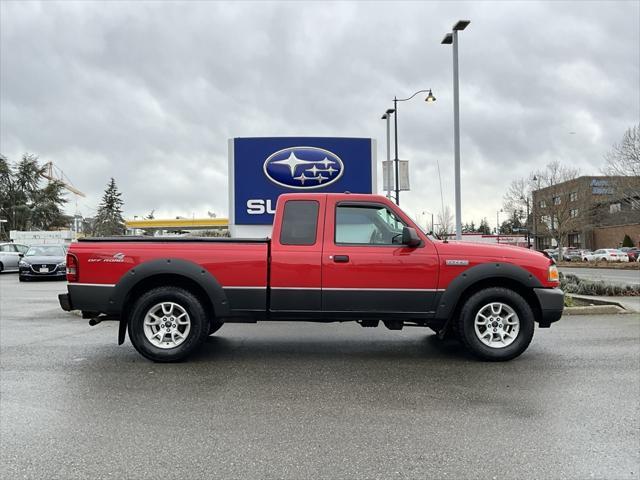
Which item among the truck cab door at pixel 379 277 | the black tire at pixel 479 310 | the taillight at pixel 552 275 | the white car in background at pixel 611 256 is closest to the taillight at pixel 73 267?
the truck cab door at pixel 379 277

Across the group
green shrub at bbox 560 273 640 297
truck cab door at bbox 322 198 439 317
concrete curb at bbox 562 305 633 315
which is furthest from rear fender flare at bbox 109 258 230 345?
green shrub at bbox 560 273 640 297

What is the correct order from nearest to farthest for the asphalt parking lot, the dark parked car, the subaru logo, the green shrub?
the asphalt parking lot < the subaru logo < the green shrub < the dark parked car

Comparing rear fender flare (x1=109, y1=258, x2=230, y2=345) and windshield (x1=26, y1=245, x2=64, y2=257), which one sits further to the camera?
windshield (x1=26, y1=245, x2=64, y2=257)

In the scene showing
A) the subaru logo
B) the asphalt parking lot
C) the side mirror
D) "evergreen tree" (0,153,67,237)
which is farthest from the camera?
"evergreen tree" (0,153,67,237)

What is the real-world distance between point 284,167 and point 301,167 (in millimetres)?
398

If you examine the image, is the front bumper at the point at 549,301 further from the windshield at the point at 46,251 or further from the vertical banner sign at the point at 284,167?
the windshield at the point at 46,251

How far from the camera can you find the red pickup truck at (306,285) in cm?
561

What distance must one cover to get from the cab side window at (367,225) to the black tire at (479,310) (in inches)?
44.6

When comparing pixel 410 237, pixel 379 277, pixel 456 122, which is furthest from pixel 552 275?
pixel 456 122

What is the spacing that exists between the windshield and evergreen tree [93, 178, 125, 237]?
65.8 meters

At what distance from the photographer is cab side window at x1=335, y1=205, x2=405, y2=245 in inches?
227

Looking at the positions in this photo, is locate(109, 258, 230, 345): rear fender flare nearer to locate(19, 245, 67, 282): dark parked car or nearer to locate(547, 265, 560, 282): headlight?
locate(547, 265, 560, 282): headlight

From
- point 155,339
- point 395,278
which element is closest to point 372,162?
point 395,278

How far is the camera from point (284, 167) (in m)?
11.4
